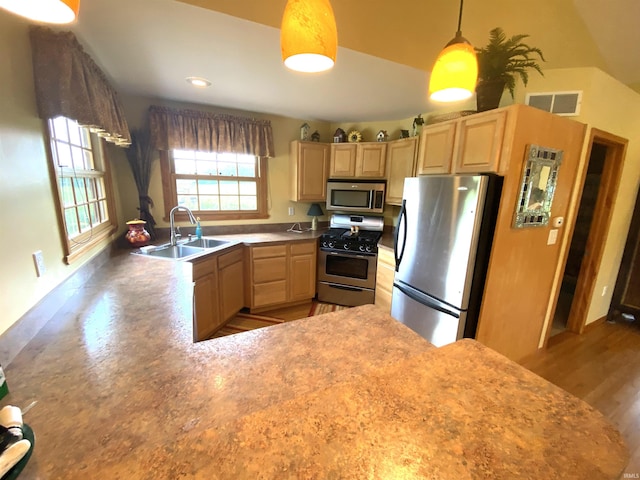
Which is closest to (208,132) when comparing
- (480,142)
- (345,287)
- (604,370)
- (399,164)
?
(399,164)

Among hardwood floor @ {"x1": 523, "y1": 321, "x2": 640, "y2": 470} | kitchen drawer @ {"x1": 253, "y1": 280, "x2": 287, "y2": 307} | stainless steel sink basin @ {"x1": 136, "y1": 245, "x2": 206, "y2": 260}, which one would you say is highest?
stainless steel sink basin @ {"x1": 136, "y1": 245, "x2": 206, "y2": 260}

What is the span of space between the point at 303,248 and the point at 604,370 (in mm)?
2905

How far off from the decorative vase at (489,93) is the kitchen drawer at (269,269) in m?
2.30

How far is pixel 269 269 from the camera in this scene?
120 inches

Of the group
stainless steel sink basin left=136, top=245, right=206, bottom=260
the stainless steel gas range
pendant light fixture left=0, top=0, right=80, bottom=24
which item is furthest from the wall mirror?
stainless steel sink basin left=136, top=245, right=206, bottom=260

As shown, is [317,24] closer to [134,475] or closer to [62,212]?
[134,475]

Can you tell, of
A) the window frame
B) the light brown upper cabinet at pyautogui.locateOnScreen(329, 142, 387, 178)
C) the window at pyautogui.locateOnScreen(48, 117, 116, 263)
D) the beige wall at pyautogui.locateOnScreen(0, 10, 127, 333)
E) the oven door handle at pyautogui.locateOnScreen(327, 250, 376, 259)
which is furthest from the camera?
the light brown upper cabinet at pyautogui.locateOnScreen(329, 142, 387, 178)

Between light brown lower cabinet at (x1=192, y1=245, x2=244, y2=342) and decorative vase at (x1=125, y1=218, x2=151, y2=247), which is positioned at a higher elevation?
decorative vase at (x1=125, y1=218, x2=151, y2=247)

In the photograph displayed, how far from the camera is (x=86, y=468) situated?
505mm

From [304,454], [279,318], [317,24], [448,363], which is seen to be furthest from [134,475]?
[279,318]

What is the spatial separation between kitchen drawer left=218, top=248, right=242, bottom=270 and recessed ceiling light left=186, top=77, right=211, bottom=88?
4.94 feet

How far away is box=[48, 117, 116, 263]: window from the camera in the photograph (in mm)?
1500

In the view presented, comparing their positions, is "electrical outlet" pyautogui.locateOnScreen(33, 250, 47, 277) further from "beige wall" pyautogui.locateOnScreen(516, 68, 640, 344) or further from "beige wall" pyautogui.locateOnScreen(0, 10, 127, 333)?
"beige wall" pyautogui.locateOnScreen(516, 68, 640, 344)

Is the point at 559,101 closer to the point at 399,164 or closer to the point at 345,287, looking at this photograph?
the point at 399,164
